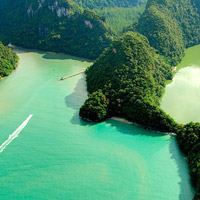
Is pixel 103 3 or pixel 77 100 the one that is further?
pixel 103 3

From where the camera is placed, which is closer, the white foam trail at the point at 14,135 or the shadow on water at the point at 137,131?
the shadow on water at the point at 137,131

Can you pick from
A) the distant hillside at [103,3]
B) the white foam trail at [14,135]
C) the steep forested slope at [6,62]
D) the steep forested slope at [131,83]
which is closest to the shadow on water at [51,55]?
the steep forested slope at [6,62]

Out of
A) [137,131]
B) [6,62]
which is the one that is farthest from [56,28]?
[137,131]

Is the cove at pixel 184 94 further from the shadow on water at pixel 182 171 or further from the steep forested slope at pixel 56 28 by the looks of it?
the steep forested slope at pixel 56 28

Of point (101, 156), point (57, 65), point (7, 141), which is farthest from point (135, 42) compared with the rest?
point (7, 141)

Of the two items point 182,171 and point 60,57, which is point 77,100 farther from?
point 60,57

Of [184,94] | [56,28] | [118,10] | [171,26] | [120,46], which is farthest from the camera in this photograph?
[118,10]

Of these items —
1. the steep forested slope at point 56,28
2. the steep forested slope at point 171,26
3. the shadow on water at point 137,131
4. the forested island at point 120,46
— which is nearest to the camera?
the shadow on water at point 137,131

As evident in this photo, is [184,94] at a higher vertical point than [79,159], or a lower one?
higher
